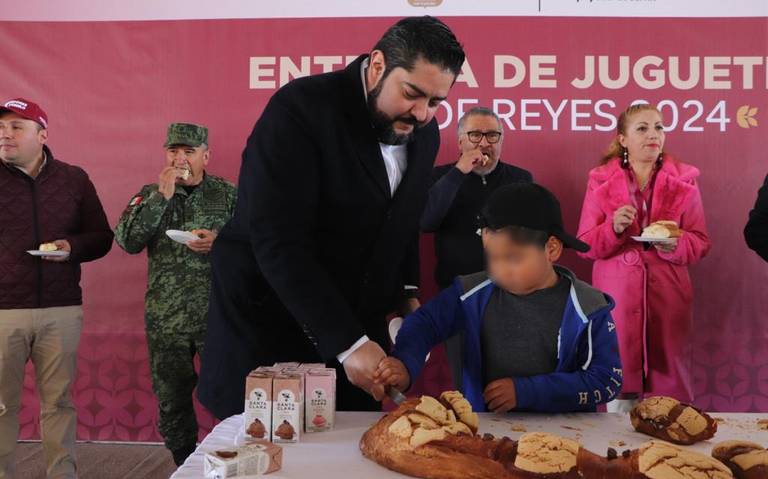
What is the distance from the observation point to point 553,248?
1.82 m

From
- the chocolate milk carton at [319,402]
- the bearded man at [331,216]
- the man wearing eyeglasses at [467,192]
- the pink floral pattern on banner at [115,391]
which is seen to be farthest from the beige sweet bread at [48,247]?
the chocolate milk carton at [319,402]

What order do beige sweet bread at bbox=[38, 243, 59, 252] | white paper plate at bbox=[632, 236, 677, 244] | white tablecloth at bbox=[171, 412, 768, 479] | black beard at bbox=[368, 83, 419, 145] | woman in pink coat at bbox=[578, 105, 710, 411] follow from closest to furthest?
white tablecloth at bbox=[171, 412, 768, 479], black beard at bbox=[368, 83, 419, 145], white paper plate at bbox=[632, 236, 677, 244], beige sweet bread at bbox=[38, 243, 59, 252], woman in pink coat at bbox=[578, 105, 710, 411]

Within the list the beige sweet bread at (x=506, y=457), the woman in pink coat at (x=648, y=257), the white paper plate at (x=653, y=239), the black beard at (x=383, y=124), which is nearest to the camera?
the beige sweet bread at (x=506, y=457)

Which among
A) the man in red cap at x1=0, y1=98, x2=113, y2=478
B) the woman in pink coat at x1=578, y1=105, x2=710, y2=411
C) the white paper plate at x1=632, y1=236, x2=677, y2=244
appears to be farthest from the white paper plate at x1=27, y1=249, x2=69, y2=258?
the white paper plate at x1=632, y1=236, x2=677, y2=244

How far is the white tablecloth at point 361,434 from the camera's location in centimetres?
124

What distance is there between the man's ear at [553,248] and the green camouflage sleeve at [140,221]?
211 centimetres

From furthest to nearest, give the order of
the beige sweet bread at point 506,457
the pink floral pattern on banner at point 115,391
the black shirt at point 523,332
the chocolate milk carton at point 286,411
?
the pink floral pattern on banner at point 115,391 → the black shirt at point 523,332 → the chocolate milk carton at point 286,411 → the beige sweet bread at point 506,457

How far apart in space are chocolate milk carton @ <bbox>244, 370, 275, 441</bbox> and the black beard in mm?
687

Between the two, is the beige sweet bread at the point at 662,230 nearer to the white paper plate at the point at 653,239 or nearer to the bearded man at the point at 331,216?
the white paper plate at the point at 653,239

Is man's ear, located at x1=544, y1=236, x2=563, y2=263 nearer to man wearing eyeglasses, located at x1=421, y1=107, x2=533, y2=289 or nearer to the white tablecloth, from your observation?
the white tablecloth

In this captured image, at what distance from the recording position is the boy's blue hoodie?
5.42ft

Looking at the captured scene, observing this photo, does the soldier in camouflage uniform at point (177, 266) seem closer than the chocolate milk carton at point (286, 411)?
No

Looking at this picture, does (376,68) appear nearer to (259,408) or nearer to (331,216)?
(331,216)

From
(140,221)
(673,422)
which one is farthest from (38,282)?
(673,422)
